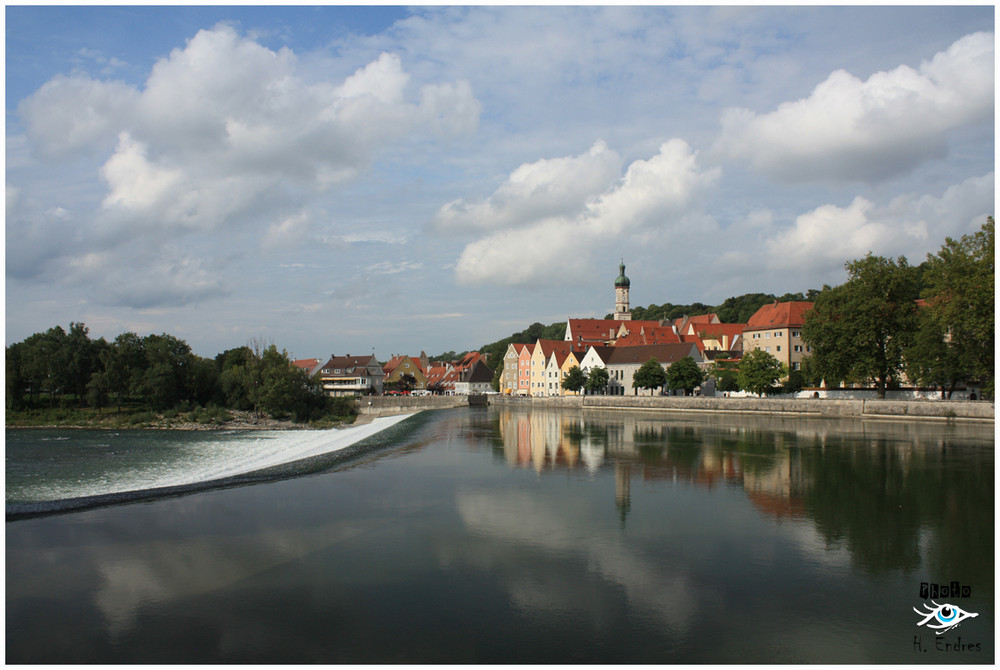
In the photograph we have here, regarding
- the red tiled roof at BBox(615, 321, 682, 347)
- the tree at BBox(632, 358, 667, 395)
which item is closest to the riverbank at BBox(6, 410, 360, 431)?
the tree at BBox(632, 358, 667, 395)

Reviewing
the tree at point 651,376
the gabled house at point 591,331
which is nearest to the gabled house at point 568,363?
the gabled house at point 591,331

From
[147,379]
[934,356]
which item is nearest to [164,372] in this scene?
[147,379]

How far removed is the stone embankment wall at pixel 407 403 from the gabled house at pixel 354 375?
63.1 ft

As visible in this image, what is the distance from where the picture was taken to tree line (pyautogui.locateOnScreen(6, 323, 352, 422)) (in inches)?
2179

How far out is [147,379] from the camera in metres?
55.4

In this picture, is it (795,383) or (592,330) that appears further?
(592,330)

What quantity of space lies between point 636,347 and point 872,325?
3602 centimetres

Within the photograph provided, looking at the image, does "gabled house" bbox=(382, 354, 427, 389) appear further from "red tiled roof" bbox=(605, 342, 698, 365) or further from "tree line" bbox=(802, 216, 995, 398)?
"tree line" bbox=(802, 216, 995, 398)

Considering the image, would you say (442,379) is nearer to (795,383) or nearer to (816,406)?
(795,383)

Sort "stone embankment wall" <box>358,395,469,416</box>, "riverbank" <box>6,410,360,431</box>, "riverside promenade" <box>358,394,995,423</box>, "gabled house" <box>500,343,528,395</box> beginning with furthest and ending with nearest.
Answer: "gabled house" <box>500,343,528,395</box> → "stone embankment wall" <box>358,395,469,416</box> → "riverbank" <box>6,410,360,431</box> → "riverside promenade" <box>358,394,995,423</box>

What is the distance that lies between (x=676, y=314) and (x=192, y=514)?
132 metres

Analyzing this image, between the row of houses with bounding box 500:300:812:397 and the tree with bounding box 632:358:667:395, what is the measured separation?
418 cm

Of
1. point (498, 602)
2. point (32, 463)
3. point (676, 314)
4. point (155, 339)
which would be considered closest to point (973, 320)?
point (498, 602)

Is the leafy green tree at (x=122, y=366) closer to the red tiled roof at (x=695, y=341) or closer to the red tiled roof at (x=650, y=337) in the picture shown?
the red tiled roof at (x=695, y=341)
